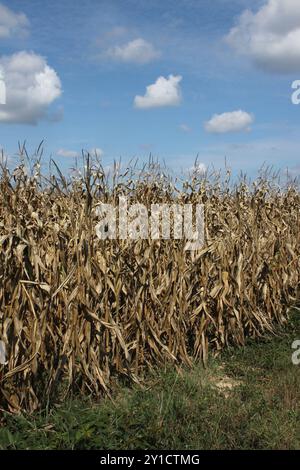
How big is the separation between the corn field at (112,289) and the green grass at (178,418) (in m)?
0.33

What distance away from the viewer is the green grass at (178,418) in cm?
456

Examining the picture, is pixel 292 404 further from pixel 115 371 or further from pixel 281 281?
pixel 281 281

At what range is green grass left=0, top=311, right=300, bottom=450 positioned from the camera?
15.0ft

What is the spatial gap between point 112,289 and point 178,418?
157 cm

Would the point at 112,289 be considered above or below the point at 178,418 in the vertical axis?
above

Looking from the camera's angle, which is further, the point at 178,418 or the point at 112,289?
the point at 112,289

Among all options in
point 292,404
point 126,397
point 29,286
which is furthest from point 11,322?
point 292,404

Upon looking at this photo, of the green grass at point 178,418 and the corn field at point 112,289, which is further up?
the corn field at point 112,289

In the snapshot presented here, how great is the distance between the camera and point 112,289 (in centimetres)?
601

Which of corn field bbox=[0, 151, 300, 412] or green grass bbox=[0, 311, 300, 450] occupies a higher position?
corn field bbox=[0, 151, 300, 412]

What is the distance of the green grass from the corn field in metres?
0.33

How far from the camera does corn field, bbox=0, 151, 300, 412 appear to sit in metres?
5.21

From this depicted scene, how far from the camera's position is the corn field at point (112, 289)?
521 cm

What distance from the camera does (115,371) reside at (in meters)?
6.17
